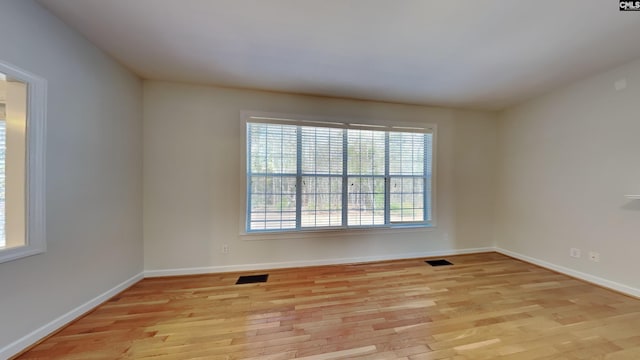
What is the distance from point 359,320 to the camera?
201 cm

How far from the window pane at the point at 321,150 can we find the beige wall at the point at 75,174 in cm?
216

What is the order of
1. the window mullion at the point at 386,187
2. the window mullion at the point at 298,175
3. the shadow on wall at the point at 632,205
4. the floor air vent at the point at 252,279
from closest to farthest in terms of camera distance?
the shadow on wall at the point at 632,205 < the floor air vent at the point at 252,279 < the window mullion at the point at 298,175 < the window mullion at the point at 386,187

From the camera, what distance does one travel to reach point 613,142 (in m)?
2.61

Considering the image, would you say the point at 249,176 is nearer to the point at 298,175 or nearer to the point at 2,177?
the point at 298,175

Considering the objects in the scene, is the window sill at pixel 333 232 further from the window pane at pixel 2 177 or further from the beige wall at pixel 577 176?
the window pane at pixel 2 177

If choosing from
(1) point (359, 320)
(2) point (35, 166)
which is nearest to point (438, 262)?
(1) point (359, 320)

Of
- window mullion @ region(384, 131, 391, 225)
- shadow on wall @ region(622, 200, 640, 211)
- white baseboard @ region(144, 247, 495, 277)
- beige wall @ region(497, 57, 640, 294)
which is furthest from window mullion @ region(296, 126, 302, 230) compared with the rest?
shadow on wall @ region(622, 200, 640, 211)

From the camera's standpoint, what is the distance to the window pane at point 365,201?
3.51 meters

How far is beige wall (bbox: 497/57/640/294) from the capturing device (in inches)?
98.5

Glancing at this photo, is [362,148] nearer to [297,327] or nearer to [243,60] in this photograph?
[243,60]

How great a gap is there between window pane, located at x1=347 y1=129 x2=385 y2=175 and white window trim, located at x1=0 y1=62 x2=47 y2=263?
3.14 metres

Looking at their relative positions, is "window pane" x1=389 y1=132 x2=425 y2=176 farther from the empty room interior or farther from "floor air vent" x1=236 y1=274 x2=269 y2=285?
"floor air vent" x1=236 y1=274 x2=269 y2=285

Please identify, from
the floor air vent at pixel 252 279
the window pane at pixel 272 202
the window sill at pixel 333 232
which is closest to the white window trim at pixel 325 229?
the window sill at pixel 333 232

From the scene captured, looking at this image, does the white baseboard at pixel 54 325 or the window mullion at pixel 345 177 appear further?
the window mullion at pixel 345 177
